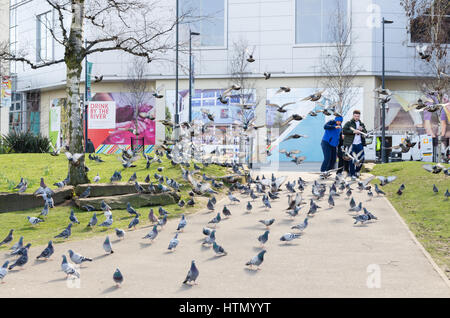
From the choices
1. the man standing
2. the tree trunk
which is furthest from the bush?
the man standing

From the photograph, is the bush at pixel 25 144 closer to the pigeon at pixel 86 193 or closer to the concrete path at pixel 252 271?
the pigeon at pixel 86 193

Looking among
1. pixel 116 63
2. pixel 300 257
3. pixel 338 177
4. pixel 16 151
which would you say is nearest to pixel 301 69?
pixel 116 63

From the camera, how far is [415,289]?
5.18 m

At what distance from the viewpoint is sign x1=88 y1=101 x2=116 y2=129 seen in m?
A: 40.4

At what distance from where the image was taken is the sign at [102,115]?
4044 cm

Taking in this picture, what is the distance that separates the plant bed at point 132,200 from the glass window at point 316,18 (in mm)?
27730

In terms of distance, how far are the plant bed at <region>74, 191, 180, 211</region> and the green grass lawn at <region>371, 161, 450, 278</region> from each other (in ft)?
16.5

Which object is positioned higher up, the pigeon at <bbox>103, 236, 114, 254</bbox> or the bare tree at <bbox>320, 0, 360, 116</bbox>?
the bare tree at <bbox>320, 0, 360, 116</bbox>

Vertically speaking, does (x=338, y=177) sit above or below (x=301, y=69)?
below

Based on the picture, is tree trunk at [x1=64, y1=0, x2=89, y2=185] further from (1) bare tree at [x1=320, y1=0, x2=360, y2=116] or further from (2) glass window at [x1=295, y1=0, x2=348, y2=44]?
(2) glass window at [x1=295, y1=0, x2=348, y2=44]
